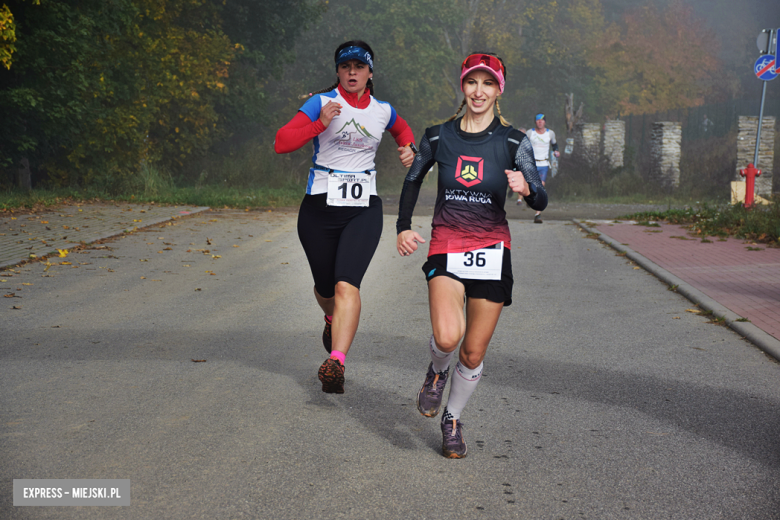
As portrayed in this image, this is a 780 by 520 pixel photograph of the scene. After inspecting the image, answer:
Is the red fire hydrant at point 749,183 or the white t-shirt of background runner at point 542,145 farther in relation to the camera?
the white t-shirt of background runner at point 542,145

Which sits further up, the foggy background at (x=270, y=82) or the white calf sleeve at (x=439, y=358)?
the foggy background at (x=270, y=82)

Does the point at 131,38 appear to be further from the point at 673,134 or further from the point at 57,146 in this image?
the point at 673,134

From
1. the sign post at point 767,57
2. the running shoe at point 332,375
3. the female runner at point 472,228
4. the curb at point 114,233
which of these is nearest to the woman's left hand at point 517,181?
the female runner at point 472,228

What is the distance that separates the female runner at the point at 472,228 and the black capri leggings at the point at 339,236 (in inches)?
39.0

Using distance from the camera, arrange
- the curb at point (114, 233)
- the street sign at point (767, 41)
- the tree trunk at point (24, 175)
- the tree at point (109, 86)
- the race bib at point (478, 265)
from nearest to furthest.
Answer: the race bib at point (478, 265), the curb at point (114, 233), the street sign at point (767, 41), the tree at point (109, 86), the tree trunk at point (24, 175)

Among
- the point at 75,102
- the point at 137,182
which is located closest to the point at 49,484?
the point at 75,102

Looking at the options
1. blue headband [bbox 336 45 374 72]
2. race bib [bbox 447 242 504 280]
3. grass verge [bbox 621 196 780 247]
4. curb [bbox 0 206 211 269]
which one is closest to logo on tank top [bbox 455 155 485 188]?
race bib [bbox 447 242 504 280]

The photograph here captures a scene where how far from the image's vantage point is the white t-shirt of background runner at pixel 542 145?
18.0 m

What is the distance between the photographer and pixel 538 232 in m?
16.0

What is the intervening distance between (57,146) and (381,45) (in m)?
27.0

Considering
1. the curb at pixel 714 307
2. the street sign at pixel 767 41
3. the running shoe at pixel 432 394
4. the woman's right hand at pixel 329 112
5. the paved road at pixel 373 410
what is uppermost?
the street sign at pixel 767 41

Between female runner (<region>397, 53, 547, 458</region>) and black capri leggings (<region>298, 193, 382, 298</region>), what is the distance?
99cm

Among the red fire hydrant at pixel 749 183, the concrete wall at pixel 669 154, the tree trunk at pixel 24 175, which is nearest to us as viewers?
the red fire hydrant at pixel 749 183

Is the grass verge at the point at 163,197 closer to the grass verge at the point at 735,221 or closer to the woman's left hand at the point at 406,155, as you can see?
the grass verge at the point at 735,221
